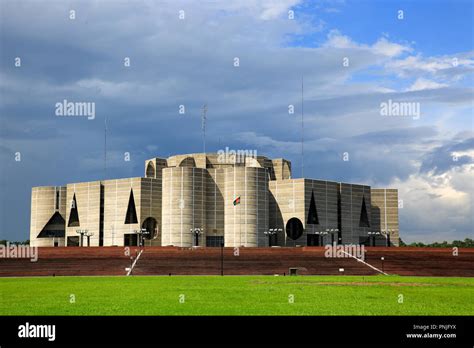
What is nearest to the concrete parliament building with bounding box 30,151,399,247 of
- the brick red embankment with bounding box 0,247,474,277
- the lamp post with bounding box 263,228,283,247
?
the lamp post with bounding box 263,228,283,247

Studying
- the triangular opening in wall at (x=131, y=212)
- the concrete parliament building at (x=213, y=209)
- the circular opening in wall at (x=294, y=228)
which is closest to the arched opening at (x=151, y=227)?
the concrete parliament building at (x=213, y=209)

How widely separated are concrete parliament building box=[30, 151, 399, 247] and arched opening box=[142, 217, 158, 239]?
187 millimetres

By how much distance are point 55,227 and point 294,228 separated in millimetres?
51037

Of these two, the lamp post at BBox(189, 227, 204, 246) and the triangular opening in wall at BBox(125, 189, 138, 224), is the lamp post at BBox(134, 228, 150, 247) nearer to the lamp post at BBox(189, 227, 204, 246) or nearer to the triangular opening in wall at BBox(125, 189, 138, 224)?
the triangular opening in wall at BBox(125, 189, 138, 224)

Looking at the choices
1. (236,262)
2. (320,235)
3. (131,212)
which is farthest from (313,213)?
(236,262)

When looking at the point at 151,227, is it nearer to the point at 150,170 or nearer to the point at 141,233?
the point at 141,233

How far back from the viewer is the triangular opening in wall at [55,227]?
12772 centimetres

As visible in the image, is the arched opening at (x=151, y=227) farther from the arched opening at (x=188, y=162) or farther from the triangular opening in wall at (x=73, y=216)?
the triangular opening in wall at (x=73, y=216)

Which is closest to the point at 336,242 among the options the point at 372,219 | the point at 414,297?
the point at 372,219

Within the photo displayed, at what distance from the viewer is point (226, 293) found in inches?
1367

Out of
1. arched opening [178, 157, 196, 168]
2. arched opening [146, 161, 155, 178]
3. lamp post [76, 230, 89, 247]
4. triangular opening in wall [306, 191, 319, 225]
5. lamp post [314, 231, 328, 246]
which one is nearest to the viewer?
lamp post [314, 231, 328, 246]

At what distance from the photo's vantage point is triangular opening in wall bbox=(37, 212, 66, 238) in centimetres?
12772

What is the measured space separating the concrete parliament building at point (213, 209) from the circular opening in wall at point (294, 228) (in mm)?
187
